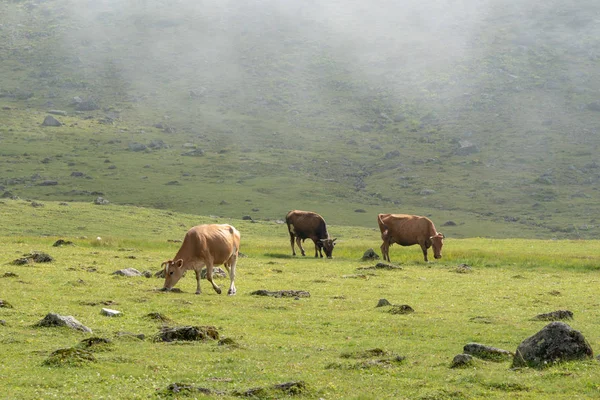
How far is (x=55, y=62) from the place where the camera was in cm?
19862

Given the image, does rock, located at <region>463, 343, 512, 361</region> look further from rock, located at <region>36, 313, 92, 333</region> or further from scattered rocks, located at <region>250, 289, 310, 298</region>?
scattered rocks, located at <region>250, 289, 310, 298</region>

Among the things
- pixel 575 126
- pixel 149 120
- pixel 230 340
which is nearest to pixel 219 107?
pixel 149 120

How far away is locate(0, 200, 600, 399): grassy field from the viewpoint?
14234mm

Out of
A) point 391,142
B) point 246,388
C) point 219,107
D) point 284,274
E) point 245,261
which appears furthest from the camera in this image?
point 219,107

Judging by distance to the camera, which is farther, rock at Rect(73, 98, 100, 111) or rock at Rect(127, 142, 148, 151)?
rock at Rect(73, 98, 100, 111)

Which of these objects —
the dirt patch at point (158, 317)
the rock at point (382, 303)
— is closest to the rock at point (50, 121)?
the rock at point (382, 303)

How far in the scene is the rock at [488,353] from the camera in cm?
1655

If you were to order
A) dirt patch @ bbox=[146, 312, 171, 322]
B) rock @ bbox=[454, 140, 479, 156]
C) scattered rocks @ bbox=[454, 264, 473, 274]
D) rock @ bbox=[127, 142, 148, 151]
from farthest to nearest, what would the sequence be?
rock @ bbox=[454, 140, 479, 156] < rock @ bbox=[127, 142, 148, 151] < scattered rocks @ bbox=[454, 264, 473, 274] < dirt patch @ bbox=[146, 312, 171, 322]

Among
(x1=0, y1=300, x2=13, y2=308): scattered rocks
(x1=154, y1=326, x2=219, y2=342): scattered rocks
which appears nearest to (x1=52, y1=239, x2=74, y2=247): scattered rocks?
(x1=0, y1=300, x2=13, y2=308): scattered rocks

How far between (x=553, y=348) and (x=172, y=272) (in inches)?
595

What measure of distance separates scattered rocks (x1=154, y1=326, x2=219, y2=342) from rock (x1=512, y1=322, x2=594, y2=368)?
24.0 ft

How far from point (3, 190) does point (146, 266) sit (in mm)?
70792

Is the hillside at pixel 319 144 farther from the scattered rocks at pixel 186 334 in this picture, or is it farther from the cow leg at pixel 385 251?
the scattered rocks at pixel 186 334

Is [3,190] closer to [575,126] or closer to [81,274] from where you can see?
[81,274]
